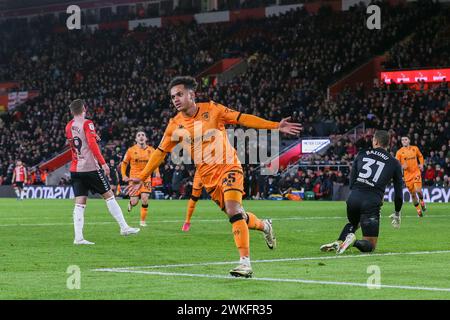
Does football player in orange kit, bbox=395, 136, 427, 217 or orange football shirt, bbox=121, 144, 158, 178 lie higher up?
orange football shirt, bbox=121, 144, 158, 178

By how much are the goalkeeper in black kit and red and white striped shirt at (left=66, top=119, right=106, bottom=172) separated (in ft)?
16.0

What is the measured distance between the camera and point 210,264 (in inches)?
492

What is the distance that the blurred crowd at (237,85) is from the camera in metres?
43.5

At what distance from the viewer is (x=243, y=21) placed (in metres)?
62.8

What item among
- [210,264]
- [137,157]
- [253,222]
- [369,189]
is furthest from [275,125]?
[137,157]

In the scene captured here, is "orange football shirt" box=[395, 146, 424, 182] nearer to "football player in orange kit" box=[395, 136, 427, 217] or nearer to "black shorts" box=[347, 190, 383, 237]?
"football player in orange kit" box=[395, 136, 427, 217]

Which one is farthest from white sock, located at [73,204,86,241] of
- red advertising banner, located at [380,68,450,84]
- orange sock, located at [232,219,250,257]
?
red advertising banner, located at [380,68,450,84]

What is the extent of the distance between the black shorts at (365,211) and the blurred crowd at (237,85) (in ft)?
79.9

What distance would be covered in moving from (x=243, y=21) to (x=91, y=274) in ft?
174

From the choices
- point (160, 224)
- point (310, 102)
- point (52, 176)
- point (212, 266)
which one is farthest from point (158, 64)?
point (212, 266)

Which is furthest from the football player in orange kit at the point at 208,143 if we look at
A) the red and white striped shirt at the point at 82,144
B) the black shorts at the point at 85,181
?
the black shorts at the point at 85,181

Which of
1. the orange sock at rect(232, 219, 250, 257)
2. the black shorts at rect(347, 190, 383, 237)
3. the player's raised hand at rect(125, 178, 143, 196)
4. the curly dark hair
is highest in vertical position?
the curly dark hair

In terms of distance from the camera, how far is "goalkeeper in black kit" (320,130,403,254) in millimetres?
14523

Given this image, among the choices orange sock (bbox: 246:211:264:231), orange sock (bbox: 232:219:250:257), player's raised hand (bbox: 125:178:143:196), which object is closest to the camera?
orange sock (bbox: 232:219:250:257)
